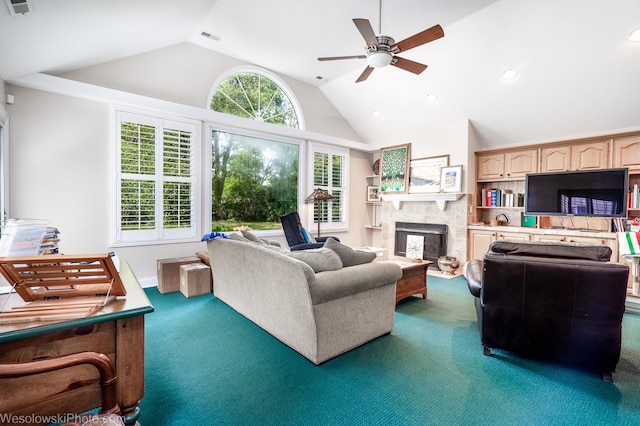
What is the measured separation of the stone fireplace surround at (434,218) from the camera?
5297 mm

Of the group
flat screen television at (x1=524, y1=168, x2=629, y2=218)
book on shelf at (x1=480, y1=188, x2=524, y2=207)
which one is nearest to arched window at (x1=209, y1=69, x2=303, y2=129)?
book on shelf at (x1=480, y1=188, x2=524, y2=207)

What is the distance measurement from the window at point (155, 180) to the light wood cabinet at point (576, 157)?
5740mm

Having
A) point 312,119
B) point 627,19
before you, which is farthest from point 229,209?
point 627,19

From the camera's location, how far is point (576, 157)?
4.62 m

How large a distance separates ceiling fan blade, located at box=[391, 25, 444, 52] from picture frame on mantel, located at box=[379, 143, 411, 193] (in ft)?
10.8

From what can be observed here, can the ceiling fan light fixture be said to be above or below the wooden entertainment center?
above

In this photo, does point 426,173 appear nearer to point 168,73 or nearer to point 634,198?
point 634,198

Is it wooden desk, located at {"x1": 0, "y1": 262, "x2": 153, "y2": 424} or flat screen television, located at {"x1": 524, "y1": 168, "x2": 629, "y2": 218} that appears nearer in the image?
wooden desk, located at {"x1": 0, "y1": 262, "x2": 153, "y2": 424}

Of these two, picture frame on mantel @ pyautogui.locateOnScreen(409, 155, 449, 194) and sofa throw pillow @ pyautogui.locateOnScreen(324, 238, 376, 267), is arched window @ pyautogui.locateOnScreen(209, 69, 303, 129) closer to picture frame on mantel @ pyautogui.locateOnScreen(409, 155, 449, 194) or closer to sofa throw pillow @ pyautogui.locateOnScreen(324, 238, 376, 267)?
picture frame on mantel @ pyautogui.locateOnScreen(409, 155, 449, 194)

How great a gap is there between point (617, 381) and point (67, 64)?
20.0 ft

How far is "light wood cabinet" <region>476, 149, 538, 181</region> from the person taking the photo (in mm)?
5035

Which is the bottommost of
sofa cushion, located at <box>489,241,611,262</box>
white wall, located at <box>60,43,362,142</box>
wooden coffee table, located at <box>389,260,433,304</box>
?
wooden coffee table, located at <box>389,260,433,304</box>

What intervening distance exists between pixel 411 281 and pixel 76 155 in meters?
4.55

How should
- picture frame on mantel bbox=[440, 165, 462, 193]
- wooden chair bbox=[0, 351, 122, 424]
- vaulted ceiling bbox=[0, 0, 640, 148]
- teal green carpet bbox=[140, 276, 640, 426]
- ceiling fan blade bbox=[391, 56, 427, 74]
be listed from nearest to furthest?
wooden chair bbox=[0, 351, 122, 424]
teal green carpet bbox=[140, 276, 640, 426]
vaulted ceiling bbox=[0, 0, 640, 148]
ceiling fan blade bbox=[391, 56, 427, 74]
picture frame on mantel bbox=[440, 165, 462, 193]
